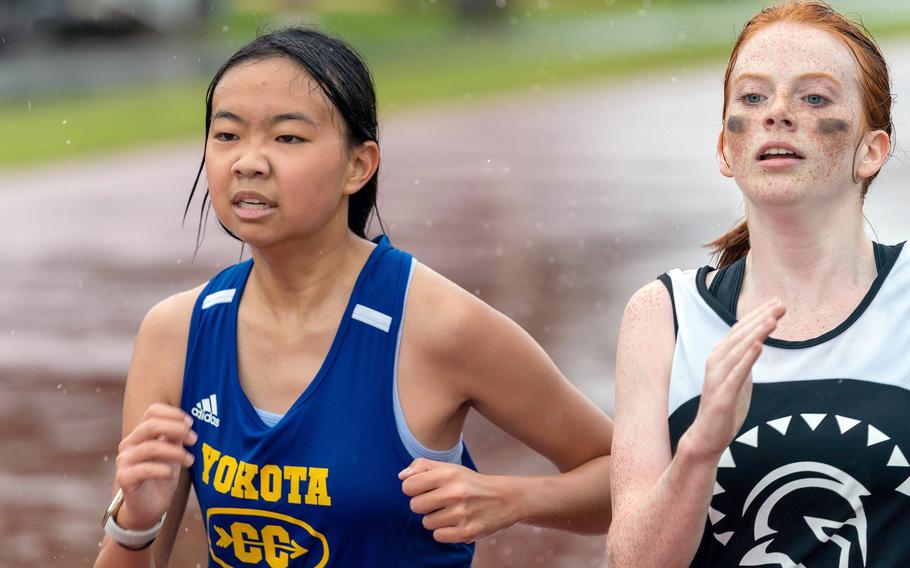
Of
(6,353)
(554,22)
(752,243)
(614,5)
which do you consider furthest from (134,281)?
(614,5)

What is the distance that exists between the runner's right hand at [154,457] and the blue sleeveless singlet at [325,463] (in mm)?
140

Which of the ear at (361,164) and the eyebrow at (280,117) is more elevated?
the eyebrow at (280,117)

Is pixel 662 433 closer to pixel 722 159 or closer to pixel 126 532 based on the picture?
pixel 722 159

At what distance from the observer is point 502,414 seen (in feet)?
10.1

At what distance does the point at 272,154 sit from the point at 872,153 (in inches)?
43.3

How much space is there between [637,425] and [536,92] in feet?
59.9

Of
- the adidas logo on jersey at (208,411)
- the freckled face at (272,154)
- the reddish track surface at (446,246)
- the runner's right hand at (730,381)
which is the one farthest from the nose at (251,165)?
the reddish track surface at (446,246)

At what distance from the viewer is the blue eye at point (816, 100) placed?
2547 mm

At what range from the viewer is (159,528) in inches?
116

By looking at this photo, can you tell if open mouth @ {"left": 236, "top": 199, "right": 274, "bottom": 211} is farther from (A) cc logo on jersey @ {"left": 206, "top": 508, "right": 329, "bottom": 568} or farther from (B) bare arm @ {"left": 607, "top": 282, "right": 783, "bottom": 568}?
(B) bare arm @ {"left": 607, "top": 282, "right": 783, "bottom": 568}

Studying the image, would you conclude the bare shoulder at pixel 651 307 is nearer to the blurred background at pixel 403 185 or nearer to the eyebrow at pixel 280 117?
the eyebrow at pixel 280 117

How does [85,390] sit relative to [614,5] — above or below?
below

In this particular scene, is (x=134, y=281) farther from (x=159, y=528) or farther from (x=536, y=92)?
(x=536, y=92)

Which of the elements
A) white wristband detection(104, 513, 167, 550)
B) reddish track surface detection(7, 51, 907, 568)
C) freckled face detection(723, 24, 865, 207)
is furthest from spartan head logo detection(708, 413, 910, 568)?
reddish track surface detection(7, 51, 907, 568)
